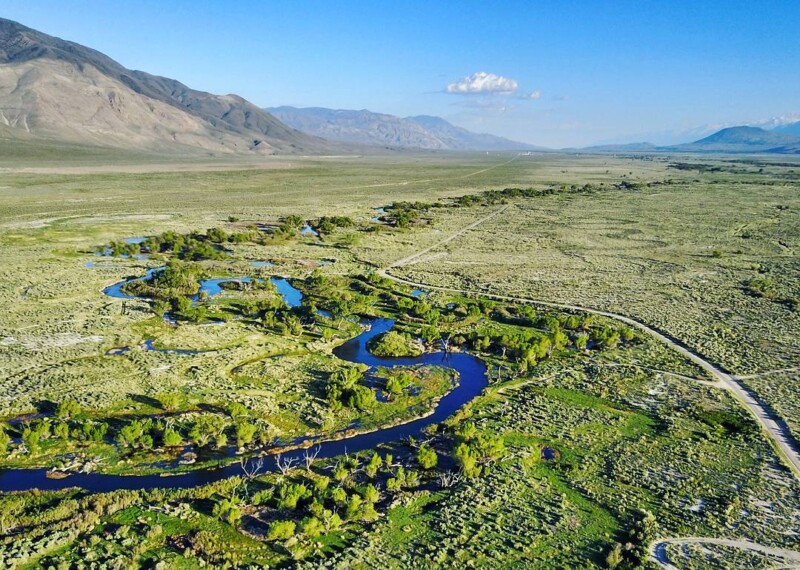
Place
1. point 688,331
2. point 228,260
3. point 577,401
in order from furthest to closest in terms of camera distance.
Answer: point 228,260 → point 688,331 → point 577,401

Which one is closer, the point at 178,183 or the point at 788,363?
the point at 788,363

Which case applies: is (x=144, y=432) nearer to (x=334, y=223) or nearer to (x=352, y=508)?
(x=352, y=508)

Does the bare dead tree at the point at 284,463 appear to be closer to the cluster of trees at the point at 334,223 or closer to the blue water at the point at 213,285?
the blue water at the point at 213,285

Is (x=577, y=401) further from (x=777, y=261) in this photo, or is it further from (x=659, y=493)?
(x=777, y=261)

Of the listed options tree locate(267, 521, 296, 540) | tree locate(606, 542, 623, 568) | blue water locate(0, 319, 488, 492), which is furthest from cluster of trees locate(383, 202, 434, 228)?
tree locate(606, 542, 623, 568)

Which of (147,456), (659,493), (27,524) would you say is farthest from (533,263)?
(27,524)

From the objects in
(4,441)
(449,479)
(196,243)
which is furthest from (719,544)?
(196,243)
